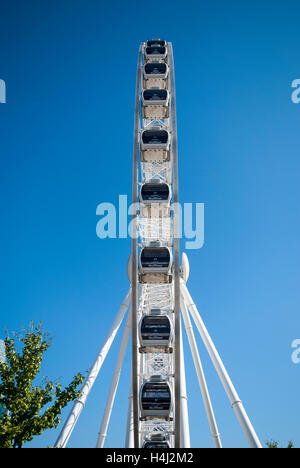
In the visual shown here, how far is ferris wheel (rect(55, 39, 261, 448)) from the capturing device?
15586 mm

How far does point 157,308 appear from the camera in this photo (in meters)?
17.9

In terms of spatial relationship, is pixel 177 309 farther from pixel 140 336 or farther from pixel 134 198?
pixel 134 198

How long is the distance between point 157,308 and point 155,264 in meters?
2.05

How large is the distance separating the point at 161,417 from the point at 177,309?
14.9ft

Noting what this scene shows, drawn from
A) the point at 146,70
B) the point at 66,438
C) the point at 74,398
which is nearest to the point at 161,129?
the point at 146,70

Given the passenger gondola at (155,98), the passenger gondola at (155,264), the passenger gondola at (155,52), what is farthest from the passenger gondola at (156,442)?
the passenger gondola at (155,52)

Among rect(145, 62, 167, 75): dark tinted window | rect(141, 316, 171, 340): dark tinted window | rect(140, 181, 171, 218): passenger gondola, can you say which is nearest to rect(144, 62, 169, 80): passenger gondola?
rect(145, 62, 167, 75): dark tinted window

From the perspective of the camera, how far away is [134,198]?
639 inches

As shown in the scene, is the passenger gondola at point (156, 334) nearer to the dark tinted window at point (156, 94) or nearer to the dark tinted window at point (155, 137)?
the dark tinted window at point (155, 137)

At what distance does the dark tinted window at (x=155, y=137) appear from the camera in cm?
2103

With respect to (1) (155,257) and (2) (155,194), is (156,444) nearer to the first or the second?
(1) (155,257)

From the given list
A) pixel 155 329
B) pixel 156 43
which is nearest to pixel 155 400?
pixel 155 329
